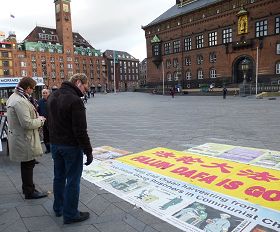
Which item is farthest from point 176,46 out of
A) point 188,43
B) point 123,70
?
point 123,70

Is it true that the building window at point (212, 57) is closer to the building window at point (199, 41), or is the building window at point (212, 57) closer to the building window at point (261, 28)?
the building window at point (199, 41)

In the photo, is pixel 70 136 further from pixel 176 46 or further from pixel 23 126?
pixel 176 46

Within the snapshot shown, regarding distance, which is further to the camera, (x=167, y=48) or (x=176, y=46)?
(x=167, y=48)

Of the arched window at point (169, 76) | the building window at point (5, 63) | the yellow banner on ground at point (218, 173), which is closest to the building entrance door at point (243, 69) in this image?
the arched window at point (169, 76)

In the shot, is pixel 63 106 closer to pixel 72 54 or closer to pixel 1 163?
pixel 1 163

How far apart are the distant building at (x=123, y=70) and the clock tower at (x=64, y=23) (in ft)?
70.3

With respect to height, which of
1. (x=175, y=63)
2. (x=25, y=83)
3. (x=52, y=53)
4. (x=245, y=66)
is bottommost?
(x=25, y=83)

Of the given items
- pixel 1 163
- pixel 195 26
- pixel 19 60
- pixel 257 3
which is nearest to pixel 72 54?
pixel 19 60

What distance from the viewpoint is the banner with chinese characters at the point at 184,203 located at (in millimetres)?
3474

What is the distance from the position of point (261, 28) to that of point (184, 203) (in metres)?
48.1

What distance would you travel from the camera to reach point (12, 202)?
439 cm

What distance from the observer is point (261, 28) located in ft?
148

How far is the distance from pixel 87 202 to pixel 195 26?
56.0 m

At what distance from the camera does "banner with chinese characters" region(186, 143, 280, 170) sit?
20.0ft
